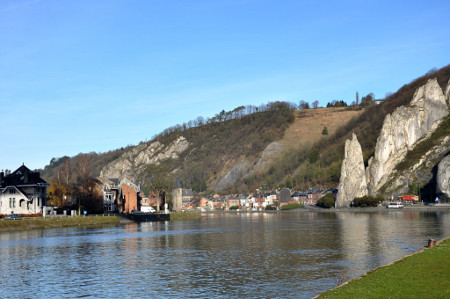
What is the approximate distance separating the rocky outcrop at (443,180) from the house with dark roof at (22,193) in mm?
131702

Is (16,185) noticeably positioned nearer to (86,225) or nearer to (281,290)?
(86,225)

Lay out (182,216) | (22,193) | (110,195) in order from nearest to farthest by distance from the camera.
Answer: (22,193) < (182,216) < (110,195)

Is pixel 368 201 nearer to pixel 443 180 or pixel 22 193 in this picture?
pixel 443 180

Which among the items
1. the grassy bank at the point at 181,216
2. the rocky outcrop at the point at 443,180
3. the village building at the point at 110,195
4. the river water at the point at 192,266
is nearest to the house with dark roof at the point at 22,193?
the village building at the point at 110,195

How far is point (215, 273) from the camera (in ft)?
118

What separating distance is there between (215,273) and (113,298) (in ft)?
31.6

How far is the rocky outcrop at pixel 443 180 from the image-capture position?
17450 cm

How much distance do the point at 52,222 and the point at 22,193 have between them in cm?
1842

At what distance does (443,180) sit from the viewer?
17588 centimetres

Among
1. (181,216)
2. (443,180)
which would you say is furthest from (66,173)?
(443,180)

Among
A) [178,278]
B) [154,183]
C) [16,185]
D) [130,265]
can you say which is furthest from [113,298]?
[154,183]

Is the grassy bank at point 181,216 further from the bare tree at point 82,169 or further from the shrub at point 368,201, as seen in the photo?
the shrub at point 368,201

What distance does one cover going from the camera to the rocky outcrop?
174500 millimetres

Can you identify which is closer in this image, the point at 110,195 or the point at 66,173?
the point at 66,173
